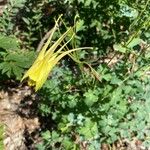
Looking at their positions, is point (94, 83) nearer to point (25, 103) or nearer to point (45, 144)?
point (45, 144)

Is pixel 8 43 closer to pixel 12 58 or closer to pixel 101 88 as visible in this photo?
pixel 12 58

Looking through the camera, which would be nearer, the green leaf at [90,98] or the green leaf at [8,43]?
the green leaf at [90,98]

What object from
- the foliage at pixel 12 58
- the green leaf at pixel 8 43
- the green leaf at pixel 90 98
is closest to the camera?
the green leaf at pixel 90 98

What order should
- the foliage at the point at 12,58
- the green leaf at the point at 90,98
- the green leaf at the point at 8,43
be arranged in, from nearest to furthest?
1. the green leaf at the point at 90,98
2. the foliage at the point at 12,58
3. the green leaf at the point at 8,43

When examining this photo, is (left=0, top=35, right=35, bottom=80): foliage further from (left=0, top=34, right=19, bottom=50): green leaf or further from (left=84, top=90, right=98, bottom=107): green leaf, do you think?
(left=84, top=90, right=98, bottom=107): green leaf

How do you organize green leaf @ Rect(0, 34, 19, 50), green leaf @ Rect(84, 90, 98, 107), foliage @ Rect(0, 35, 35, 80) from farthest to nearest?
green leaf @ Rect(0, 34, 19, 50), foliage @ Rect(0, 35, 35, 80), green leaf @ Rect(84, 90, 98, 107)

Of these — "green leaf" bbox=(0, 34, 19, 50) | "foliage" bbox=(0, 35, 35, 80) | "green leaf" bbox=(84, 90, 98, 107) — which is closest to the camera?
"green leaf" bbox=(84, 90, 98, 107)

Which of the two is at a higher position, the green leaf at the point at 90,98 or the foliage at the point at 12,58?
the green leaf at the point at 90,98

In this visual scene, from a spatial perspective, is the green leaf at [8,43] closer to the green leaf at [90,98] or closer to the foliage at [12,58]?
the foliage at [12,58]

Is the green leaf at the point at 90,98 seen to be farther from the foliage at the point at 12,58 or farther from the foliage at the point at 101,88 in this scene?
the foliage at the point at 12,58

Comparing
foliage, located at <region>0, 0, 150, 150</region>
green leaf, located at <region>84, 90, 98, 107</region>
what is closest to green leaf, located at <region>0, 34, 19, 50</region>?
foliage, located at <region>0, 0, 150, 150</region>

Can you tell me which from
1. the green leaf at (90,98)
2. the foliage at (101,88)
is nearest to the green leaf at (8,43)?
the foliage at (101,88)

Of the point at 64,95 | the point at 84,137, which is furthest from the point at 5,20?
the point at 84,137
